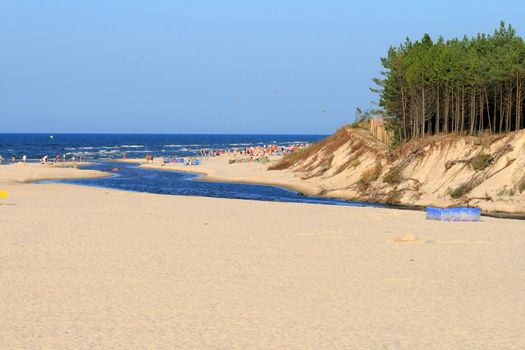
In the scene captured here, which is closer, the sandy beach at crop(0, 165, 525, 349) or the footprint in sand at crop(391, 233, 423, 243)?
the sandy beach at crop(0, 165, 525, 349)

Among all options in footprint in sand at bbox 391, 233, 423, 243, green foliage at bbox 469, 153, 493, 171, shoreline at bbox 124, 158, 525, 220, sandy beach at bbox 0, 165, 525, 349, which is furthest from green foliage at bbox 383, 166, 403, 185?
footprint in sand at bbox 391, 233, 423, 243

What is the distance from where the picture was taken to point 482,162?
47.9m

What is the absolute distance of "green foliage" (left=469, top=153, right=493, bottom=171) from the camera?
47.7 meters

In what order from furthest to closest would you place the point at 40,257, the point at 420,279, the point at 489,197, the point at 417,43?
the point at 417,43, the point at 489,197, the point at 40,257, the point at 420,279

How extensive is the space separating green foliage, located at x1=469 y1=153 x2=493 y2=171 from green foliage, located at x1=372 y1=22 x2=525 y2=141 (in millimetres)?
11108

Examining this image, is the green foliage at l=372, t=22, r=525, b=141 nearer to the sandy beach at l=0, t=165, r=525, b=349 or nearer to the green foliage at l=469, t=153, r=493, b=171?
the green foliage at l=469, t=153, r=493, b=171

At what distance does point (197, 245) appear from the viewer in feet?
84.0

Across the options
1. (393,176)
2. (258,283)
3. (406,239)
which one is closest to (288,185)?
(393,176)

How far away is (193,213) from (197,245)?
11.2 m

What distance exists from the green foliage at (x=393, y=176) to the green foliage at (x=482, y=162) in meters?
6.46

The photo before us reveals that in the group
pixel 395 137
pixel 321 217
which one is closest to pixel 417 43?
pixel 395 137

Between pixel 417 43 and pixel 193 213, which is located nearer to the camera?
pixel 193 213

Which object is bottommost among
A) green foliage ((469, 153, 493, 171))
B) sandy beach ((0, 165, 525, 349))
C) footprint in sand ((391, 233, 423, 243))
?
sandy beach ((0, 165, 525, 349))

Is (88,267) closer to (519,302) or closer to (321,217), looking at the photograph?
(519,302)
